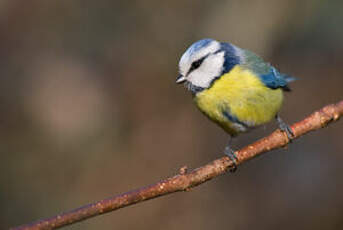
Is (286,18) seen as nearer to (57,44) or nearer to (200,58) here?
(200,58)

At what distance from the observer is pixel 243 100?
8.79 ft

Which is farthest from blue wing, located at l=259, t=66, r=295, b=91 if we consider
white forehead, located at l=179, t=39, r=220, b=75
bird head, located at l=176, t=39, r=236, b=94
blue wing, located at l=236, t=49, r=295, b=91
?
white forehead, located at l=179, t=39, r=220, b=75

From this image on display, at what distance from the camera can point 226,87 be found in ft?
8.84

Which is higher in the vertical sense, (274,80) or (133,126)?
(274,80)

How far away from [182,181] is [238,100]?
0.88 m

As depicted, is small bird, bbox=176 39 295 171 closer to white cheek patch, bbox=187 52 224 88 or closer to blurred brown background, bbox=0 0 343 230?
white cheek patch, bbox=187 52 224 88

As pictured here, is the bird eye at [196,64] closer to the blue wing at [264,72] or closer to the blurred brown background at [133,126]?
the blue wing at [264,72]

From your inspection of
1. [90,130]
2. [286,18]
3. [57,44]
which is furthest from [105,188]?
[286,18]

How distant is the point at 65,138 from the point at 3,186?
0.70 metres

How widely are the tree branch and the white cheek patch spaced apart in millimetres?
686

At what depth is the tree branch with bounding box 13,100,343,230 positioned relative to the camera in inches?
68.2

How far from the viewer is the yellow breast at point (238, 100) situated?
267 centimetres

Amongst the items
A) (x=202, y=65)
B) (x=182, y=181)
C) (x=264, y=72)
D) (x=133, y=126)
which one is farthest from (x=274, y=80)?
(x=133, y=126)

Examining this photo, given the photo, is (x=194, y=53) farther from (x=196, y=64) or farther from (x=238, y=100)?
(x=238, y=100)
